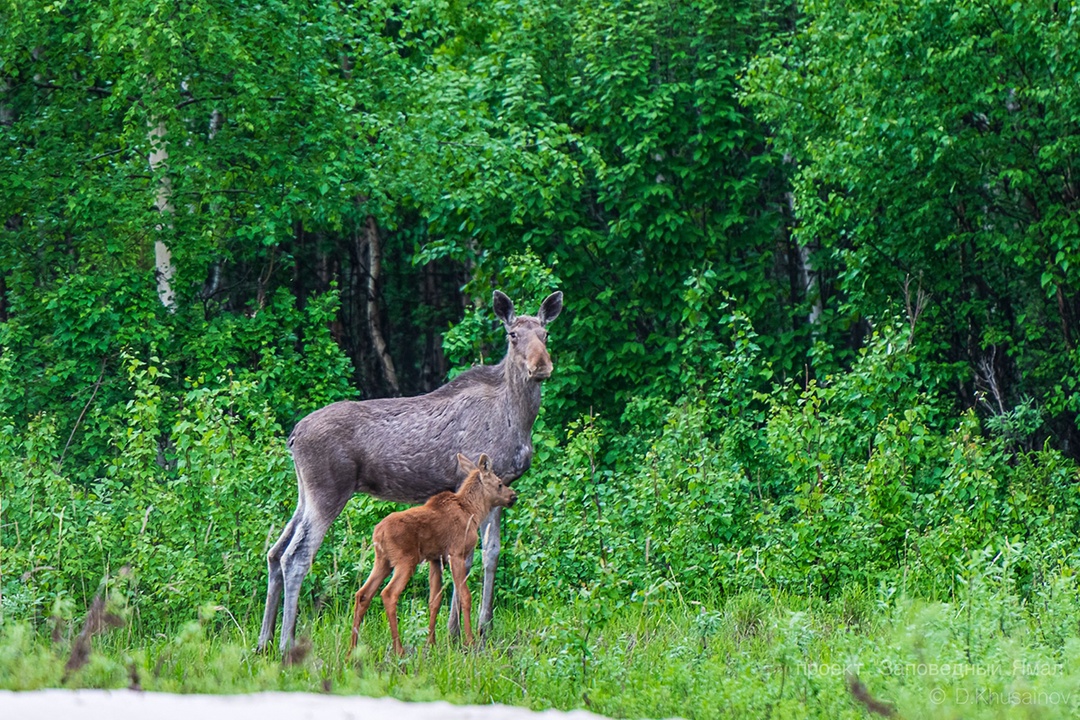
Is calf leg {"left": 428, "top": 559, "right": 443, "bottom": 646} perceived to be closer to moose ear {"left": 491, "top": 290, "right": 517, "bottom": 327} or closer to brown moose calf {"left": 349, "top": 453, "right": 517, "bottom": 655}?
brown moose calf {"left": 349, "top": 453, "right": 517, "bottom": 655}

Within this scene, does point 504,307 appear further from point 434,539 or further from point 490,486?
point 434,539

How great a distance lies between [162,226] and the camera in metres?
17.0

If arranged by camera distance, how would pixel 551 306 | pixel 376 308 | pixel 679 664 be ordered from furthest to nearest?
pixel 376 308, pixel 551 306, pixel 679 664

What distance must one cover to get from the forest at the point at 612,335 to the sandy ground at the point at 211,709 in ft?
2.51

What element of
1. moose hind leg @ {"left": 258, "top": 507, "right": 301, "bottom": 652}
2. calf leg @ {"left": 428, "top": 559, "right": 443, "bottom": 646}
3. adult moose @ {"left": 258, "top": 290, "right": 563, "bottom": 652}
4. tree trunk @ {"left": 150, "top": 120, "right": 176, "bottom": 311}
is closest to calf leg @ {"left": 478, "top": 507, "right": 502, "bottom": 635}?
adult moose @ {"left": 258, "top": 290, "right": 563, "bottom": 652}

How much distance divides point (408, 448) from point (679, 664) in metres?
3.17

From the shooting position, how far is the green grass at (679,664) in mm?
6016

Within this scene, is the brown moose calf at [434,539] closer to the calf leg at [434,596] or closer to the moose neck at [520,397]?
the calf leg at [434,596]

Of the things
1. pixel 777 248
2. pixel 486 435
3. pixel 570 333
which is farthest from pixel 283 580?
pixel 777 248

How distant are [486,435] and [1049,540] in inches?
174

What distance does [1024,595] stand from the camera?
9664mm

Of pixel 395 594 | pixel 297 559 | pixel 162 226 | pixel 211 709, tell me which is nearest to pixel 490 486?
pixel 395 594

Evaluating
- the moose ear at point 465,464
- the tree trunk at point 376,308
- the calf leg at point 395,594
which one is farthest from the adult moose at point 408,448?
the tree trunk at point 376,308

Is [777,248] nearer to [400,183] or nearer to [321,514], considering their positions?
[400,183]
